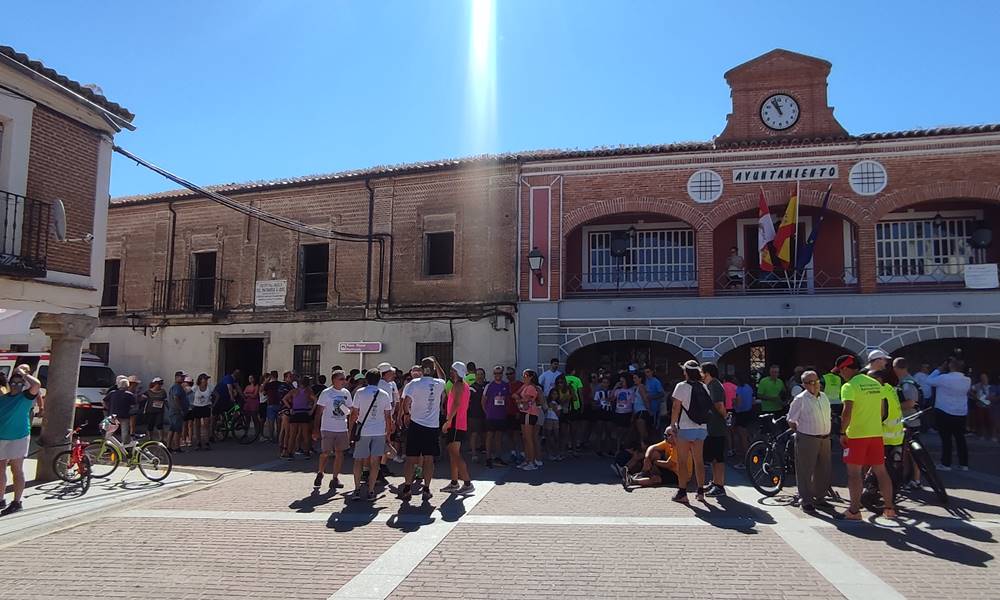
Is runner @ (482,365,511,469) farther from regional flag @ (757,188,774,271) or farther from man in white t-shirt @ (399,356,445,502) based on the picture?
regional flag @ (757,188,774,271)

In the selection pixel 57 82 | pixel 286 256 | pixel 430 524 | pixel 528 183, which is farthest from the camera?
pixel 286 256

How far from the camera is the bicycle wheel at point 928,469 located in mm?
7496

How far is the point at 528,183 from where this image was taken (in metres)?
16.0

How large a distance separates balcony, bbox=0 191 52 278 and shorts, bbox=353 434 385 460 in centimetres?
538

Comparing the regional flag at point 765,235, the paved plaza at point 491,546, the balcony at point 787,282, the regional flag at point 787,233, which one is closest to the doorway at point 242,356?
the paved plaza at point 491,546

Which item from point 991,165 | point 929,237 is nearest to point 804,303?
point 929,237

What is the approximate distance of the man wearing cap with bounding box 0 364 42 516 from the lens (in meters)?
7.68

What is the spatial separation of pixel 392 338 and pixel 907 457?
1201 centimetres

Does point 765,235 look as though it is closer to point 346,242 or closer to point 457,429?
point 457,429

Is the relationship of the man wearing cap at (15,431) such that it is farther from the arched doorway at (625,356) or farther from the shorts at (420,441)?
the arched doorway at (625,356)

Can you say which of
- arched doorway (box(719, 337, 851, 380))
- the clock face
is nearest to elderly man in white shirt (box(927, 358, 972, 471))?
arched doorway (box(719, 337, 851, 380))

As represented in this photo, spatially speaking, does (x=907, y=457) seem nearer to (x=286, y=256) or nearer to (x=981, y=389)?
(x=981, y=389)

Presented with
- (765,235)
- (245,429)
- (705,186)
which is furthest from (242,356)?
(765,235)

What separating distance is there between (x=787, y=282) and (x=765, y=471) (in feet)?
26.6
